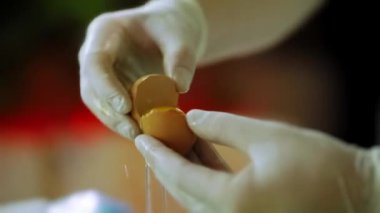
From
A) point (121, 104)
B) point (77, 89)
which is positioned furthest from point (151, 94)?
point (77, 89)

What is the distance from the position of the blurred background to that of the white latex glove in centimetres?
15

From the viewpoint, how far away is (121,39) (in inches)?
16.8

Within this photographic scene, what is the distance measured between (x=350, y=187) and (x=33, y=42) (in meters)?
0.39

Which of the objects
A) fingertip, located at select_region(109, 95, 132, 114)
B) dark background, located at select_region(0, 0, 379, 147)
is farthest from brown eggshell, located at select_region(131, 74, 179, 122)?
dark background, located at select_region(0, 0, 379, 147)

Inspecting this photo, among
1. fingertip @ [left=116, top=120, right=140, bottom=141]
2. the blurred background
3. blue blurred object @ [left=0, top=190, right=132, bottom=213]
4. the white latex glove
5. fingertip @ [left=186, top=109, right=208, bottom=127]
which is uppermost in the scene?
fingertip @ [left=186, top=109, right=208, bottom=127]

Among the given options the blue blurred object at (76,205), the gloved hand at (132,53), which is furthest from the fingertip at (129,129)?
the blue blurred object at (76,205)

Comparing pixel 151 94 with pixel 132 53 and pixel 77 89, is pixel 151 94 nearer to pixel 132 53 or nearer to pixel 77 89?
pixel 132 53

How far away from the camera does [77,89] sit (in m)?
0.56

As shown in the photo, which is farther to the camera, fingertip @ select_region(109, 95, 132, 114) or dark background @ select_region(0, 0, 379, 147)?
dark background @ select_region(0, 0, 379, 147)

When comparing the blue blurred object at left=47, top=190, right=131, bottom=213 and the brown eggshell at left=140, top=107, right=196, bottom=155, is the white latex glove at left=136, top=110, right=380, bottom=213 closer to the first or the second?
the brown eggshell at left=140, top=107, right=196, bottom=155

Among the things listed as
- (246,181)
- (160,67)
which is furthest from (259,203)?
(160,67)

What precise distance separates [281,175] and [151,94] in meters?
0.10

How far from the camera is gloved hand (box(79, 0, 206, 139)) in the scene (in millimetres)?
396

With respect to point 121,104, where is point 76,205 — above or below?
below
